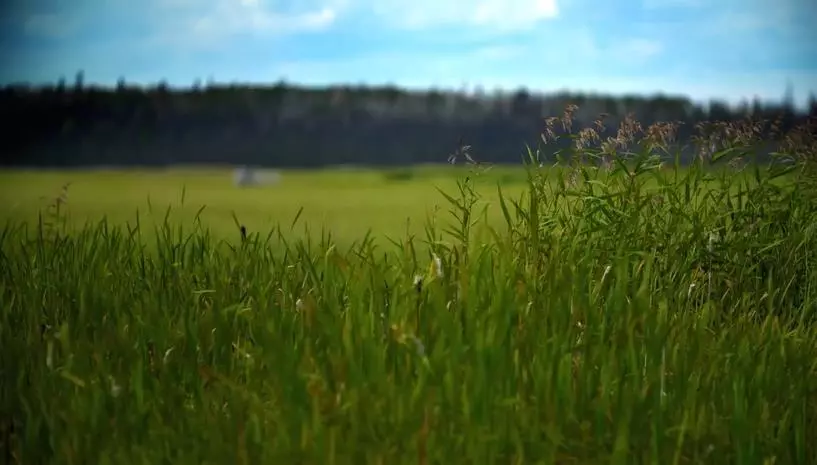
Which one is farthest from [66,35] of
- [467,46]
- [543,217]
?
[543,217]

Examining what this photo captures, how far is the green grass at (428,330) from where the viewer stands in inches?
56.8

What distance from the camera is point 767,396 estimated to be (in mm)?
1609

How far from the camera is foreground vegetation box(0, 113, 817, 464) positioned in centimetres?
144

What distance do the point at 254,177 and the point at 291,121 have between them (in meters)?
0.20

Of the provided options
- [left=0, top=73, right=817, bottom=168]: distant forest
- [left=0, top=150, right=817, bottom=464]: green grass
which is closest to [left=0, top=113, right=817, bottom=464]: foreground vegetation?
[left=0, top=150, right=817, bottom=464]: green grass

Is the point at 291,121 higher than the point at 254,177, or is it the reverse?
the point at 291,121

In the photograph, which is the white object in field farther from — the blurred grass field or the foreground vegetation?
the foreground vegetation

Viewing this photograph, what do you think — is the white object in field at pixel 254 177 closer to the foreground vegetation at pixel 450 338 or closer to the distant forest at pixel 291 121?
the distant forest at pixel 291 121

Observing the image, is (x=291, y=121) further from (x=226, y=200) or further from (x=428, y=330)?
(x=428, y=330)

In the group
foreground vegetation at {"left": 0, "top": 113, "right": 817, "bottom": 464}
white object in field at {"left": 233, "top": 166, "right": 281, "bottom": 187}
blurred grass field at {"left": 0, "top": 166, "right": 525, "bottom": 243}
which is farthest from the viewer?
white object in field at {"left": 233, "top": 166, "right": 281, "bottom": 187}

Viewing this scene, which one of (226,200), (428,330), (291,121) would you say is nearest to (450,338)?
(428,330)

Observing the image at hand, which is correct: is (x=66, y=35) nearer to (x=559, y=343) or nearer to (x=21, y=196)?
(x=21, y=196)

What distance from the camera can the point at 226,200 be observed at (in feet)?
7.32

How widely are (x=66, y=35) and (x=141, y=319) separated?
87 centimetres
